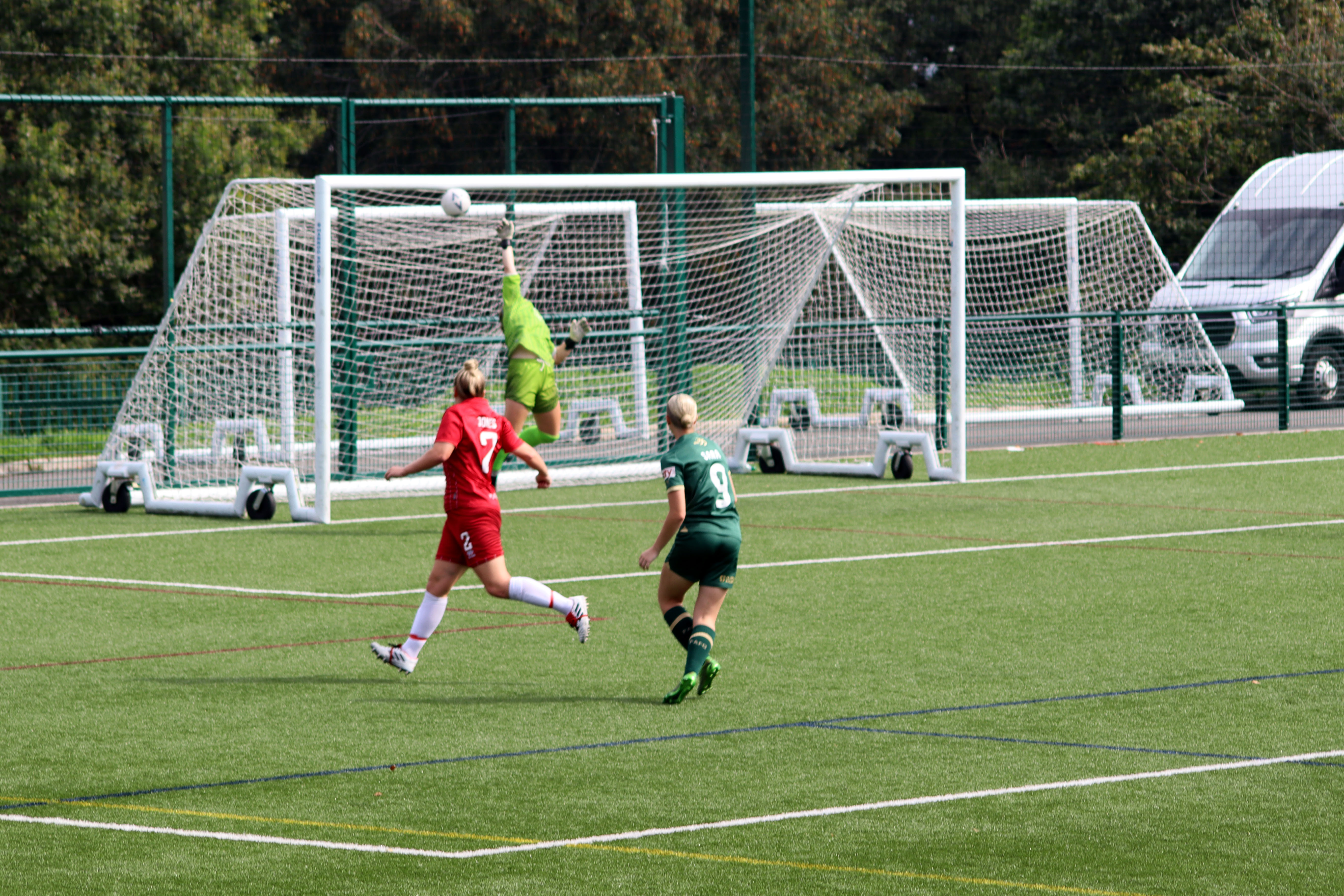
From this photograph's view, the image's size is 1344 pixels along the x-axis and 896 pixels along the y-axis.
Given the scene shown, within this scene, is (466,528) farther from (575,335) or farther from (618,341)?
(618,341)

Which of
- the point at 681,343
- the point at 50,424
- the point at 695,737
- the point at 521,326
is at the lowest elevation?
the point at 695,737

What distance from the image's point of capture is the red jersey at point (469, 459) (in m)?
9.01

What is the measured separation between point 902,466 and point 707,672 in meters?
10.1

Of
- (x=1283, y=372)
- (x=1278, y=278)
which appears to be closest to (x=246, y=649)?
(x=1283, y=372)

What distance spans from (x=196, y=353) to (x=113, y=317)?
10.5m

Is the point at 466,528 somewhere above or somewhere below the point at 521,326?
below

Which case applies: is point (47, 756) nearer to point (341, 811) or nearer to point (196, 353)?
point (341, 811)

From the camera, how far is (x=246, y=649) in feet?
32.3

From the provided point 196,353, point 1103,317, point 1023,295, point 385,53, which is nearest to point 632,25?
point 385,53

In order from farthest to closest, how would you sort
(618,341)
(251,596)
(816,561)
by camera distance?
(618,341)
(816,561)
(251,596)

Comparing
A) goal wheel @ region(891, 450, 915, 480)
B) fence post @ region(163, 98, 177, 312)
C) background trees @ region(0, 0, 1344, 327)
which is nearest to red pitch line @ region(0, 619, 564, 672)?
goal wheel @ region(891, 450, 915, 480)

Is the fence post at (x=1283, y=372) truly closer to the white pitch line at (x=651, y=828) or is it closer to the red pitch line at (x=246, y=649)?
the red pitch line at (x=246, y=649)

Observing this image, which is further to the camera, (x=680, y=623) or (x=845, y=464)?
(x=845, y=464)

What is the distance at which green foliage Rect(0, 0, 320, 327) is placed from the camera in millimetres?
26000
